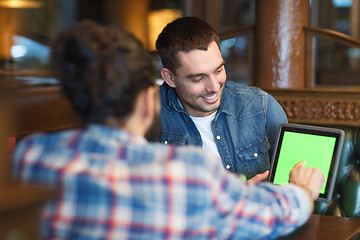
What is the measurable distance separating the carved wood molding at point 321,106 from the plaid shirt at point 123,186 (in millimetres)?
1843

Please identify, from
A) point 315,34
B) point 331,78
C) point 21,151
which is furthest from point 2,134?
point 331,78

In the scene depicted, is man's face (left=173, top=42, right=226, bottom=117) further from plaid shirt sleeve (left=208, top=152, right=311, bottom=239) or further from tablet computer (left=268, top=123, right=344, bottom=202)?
plaid shirt sleeve (left=208, top=152, right=311, bottom=239)

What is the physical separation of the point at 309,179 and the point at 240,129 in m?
0.75

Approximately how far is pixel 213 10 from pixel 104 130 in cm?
713

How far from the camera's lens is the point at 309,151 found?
1529 mm

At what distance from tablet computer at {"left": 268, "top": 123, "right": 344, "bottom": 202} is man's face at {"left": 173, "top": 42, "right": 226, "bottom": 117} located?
1.40ft

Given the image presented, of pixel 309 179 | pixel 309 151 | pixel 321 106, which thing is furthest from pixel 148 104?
pixel 321 106

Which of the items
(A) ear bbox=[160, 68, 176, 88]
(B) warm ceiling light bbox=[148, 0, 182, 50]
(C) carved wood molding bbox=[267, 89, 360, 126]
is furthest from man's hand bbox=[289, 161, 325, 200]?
(B) warm ceiling light bbox=[148, 0, 182, 50]

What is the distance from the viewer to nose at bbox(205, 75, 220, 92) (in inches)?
75.5

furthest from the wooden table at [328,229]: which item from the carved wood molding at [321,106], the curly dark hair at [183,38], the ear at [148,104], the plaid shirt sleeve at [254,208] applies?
the carved wood molding at [321,106]

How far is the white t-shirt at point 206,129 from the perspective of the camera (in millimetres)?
2045

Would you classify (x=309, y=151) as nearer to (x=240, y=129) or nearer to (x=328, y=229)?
(x=328, y=229)

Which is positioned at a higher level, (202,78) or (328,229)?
(202,78)

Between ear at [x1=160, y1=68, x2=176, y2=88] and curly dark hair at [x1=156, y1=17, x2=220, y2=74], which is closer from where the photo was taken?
curly dark hair at [x1=156, y1=17, x2=220, y2=74]
